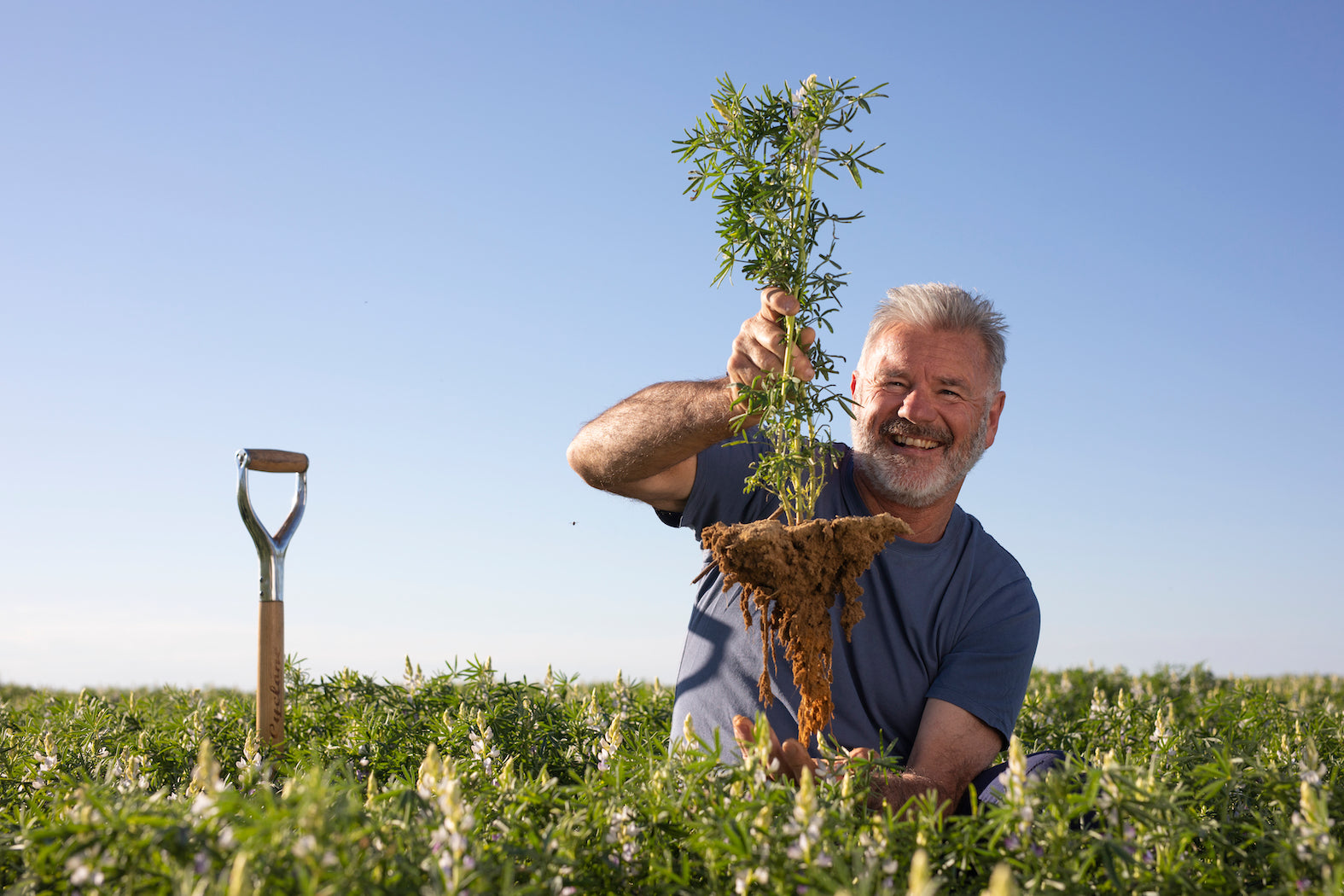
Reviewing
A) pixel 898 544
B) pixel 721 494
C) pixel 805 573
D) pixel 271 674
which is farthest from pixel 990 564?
pixel 271 674

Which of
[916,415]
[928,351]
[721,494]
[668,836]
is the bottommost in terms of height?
[668,836]

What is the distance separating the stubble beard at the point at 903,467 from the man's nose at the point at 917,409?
0.04 m

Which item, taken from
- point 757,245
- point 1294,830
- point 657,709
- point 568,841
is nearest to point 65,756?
point 657,709

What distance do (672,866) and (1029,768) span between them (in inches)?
88.5

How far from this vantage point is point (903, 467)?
4508 millimetres

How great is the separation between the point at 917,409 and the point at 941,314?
616mm

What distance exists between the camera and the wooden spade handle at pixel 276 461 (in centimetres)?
450

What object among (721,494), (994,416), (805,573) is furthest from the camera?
(994,416)

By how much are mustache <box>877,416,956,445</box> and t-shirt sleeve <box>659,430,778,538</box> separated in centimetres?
71

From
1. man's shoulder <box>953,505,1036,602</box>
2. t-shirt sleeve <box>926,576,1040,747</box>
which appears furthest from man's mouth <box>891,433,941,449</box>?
t-shirt sleeve <box>926,576,1040,747</box>

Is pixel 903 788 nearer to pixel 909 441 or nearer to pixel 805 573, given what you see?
pixel 805 573

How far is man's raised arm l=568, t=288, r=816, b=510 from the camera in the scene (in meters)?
3.28

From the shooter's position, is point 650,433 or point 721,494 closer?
point 650,433

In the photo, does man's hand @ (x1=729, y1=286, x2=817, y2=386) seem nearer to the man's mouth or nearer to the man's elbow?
the man's elbow
